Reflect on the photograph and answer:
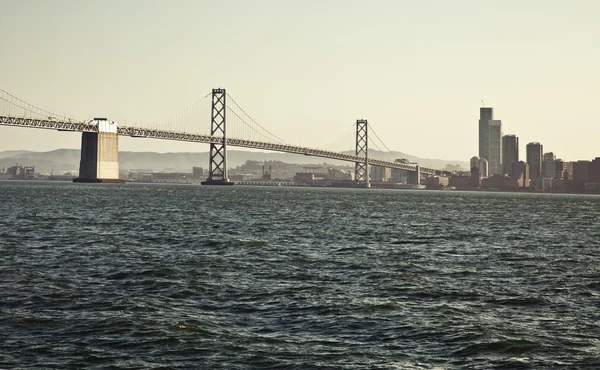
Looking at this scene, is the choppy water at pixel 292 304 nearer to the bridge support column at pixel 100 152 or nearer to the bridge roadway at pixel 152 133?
the bridge roadway at pixel 152 133

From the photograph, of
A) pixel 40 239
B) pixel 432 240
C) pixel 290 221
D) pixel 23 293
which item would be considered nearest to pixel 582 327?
pixel 23 293

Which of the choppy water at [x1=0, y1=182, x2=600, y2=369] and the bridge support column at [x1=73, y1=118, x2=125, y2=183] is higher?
the bridge support column at [x1=73, y1=118, x2=125, y2=183]

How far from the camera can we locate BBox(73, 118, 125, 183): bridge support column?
155875 mm

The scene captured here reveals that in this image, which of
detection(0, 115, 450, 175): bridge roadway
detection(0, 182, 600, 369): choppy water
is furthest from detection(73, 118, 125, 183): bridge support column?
detection(0, 182, 600, 369): choppy water

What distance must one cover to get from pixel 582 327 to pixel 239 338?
706 cm

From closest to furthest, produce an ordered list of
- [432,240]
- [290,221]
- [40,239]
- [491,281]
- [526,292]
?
[526,292] < [491,281] < [40,239] < [432,240] < [290,221]

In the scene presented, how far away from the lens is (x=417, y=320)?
1703cm

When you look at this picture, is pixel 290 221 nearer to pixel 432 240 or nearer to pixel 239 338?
pixel 432 240

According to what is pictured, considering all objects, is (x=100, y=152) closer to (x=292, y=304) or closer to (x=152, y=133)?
(x=152, y=133)

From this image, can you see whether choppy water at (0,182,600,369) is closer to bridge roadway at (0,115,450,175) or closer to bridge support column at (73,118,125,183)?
bridge roadway at (0,115,450,175)

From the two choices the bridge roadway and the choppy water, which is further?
the bridge roadway

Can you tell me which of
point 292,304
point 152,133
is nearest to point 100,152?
point 152,133

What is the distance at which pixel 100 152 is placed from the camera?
156 m

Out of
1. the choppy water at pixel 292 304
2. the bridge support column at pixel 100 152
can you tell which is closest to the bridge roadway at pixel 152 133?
the bridge support column at pixel 100 152
